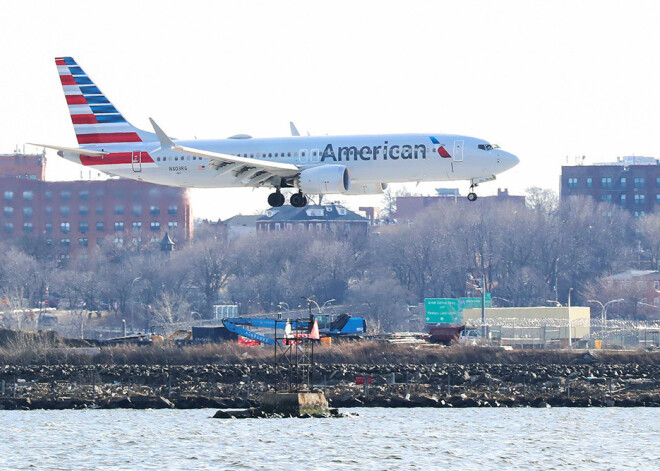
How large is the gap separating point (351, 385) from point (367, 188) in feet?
39.9

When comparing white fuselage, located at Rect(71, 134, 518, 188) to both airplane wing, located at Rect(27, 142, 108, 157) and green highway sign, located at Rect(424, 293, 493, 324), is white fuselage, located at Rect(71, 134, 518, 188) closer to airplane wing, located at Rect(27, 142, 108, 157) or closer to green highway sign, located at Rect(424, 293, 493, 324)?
airplane wing, located at Rect(27, 142, 108, 157)

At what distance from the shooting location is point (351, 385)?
3401 inches

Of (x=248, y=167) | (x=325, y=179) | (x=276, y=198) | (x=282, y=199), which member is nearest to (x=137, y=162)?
(x=248, y=167)

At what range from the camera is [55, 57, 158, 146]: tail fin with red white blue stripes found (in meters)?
88.7

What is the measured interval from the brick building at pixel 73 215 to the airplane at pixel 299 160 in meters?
94.1

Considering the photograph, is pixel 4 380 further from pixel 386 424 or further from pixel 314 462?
pixel 314 462

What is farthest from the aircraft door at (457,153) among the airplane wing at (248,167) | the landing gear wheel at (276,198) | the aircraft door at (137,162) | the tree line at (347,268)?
the tree line at (347,268)

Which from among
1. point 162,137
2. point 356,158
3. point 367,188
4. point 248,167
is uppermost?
point 162,137

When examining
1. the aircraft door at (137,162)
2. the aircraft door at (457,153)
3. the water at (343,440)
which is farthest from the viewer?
the aircraft door at (137,162)

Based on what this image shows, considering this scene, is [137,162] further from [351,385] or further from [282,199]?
[351,385]

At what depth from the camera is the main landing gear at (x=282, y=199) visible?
8149 centimetres

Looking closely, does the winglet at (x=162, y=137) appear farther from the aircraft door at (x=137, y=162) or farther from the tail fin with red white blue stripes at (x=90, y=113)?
the tail fin with red white blue stripes at (x=90, y=113)

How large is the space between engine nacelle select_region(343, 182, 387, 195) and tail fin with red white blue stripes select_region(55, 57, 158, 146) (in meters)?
13.2

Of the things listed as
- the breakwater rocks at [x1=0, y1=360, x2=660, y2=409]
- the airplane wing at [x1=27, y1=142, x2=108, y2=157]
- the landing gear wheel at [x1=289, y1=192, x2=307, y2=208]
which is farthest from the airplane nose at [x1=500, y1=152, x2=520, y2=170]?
the airplane wing at [x1=27, y1=142, x2=108, y2=157]
